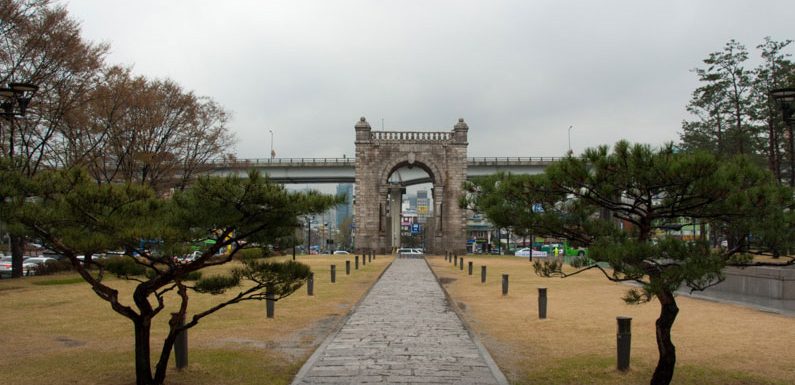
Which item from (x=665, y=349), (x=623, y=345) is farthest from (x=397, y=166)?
(x=665, y=349)

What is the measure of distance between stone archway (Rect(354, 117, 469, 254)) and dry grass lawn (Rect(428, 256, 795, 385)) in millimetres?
41988

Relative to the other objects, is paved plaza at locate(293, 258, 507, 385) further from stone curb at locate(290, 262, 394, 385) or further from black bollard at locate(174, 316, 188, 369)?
black bollard at locate(174, 316, 188, 369)

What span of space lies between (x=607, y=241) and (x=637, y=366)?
10.9 ft

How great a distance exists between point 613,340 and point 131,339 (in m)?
8.80

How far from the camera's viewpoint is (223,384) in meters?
8.20

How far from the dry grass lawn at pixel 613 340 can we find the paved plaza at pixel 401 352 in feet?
1.48

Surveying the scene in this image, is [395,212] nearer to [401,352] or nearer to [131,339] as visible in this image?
[131,339]

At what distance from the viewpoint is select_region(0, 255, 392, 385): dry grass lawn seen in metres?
8.73

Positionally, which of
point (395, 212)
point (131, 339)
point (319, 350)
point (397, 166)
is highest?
point (397, 166)

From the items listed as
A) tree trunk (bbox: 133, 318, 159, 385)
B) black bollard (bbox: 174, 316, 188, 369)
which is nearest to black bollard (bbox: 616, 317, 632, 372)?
black bollard (bbox: 174, 316, 188, 369)

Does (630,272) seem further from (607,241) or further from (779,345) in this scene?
(779,345)

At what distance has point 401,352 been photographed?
1035 centimetres

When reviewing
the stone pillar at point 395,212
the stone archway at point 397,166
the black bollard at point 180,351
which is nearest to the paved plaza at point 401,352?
the black bollard at point 180,351

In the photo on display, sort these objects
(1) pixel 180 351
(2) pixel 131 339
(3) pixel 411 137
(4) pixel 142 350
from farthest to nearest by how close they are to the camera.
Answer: (3) pixel 411 137, (2) pixel 131 339, (1) pixel 180 351, (4) pixel 142 350
